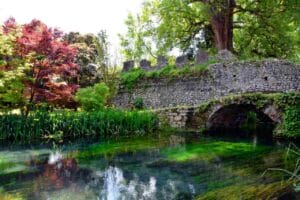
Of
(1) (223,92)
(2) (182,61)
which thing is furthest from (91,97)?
(1) (223,92)

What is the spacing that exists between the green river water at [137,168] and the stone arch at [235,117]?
1432mm

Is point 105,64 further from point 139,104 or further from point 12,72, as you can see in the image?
point 12,72

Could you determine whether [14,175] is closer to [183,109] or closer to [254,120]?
[183,109]

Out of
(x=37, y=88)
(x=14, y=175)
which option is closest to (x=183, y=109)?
(x=37, y=88)

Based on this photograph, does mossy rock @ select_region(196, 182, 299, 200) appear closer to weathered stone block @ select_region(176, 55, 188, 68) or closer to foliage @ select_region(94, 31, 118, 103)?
weathered stone block @ select_region(176, 55, 188, 68)

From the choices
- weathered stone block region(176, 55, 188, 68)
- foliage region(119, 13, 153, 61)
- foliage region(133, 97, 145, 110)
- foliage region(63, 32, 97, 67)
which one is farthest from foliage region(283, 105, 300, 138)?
foliage region(119, 13, 153, 61)

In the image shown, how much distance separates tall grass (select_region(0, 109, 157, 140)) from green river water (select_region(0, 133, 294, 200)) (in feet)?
5.06

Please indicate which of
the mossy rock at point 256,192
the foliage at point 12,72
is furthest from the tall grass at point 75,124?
the mossy rock at point 256,192

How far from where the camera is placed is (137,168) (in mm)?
11523

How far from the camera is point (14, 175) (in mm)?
10867

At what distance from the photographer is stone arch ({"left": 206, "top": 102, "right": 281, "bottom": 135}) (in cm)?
1735

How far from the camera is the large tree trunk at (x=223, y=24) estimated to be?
25.7 m

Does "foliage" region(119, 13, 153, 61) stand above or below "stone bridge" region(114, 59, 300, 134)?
above

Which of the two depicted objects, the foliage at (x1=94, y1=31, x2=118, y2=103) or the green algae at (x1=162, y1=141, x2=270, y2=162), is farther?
the foliage at (x1=94, y1=31, x2=118, y2=103)
